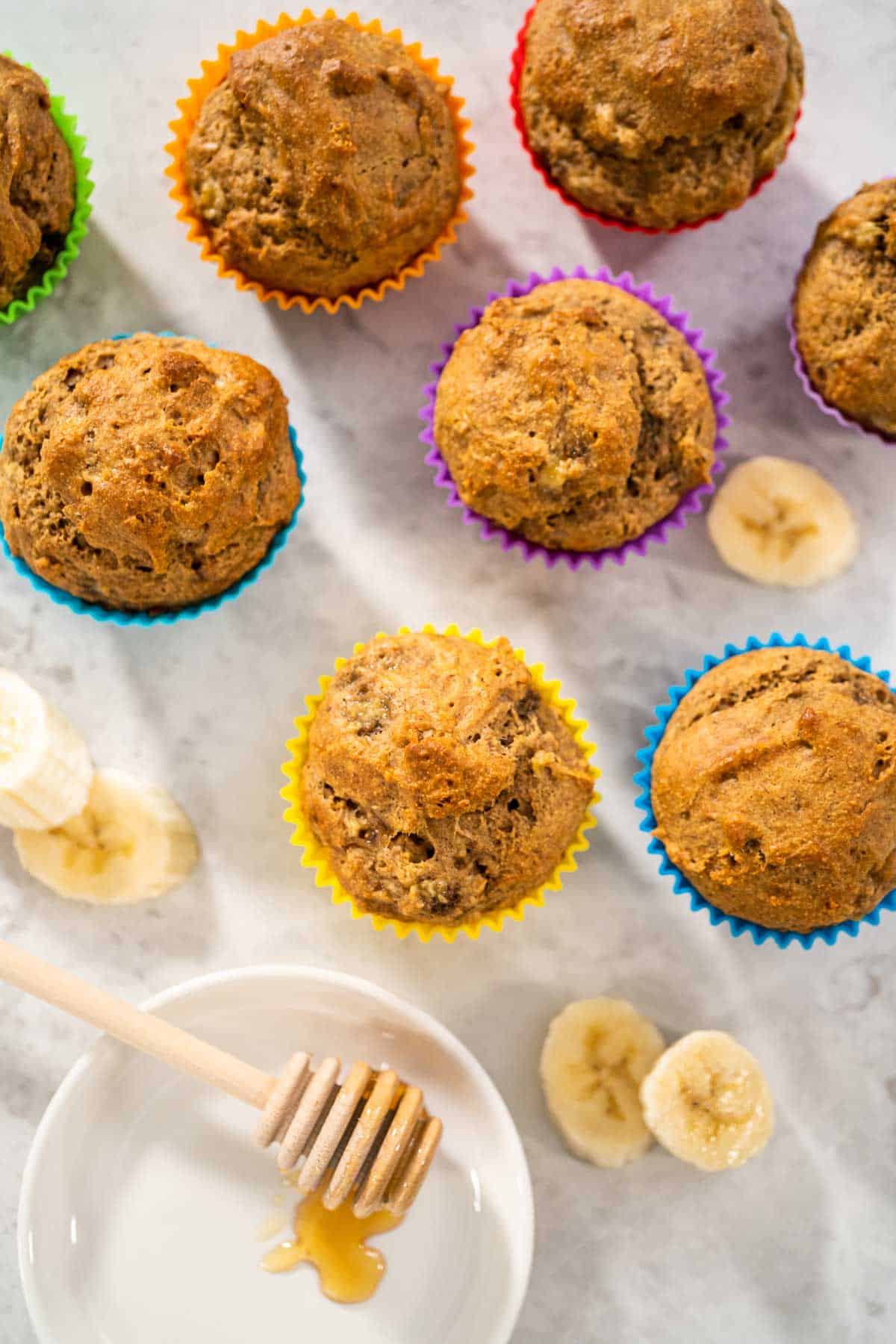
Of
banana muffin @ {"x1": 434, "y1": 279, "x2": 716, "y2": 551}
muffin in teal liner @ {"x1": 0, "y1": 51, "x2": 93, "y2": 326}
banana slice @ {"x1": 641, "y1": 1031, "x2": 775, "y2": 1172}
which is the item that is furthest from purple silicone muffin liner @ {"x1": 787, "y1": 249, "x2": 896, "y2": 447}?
muffin in teal liner @ {"x1": 0, "y1": 51, "x2": 93, "y2": 326}

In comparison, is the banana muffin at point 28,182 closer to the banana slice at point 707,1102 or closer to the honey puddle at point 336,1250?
the honey puddle at point 336,1250

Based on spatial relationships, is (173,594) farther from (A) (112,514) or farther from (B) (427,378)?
(B) (427,378)

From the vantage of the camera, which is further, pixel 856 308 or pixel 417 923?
pixel 856 308

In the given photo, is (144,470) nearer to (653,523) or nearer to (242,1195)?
(653,523)

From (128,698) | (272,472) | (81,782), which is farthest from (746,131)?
(81,782)

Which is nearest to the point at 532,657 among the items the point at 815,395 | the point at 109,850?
the point at 815,395

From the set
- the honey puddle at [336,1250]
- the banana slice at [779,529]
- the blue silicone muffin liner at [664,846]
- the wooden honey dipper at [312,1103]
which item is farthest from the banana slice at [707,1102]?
the banana slice at [779,529]

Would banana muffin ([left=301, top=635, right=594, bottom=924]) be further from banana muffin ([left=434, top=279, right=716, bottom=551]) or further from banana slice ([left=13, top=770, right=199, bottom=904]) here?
banana slice ([left=13, top=770, right=199, bottom=904])
